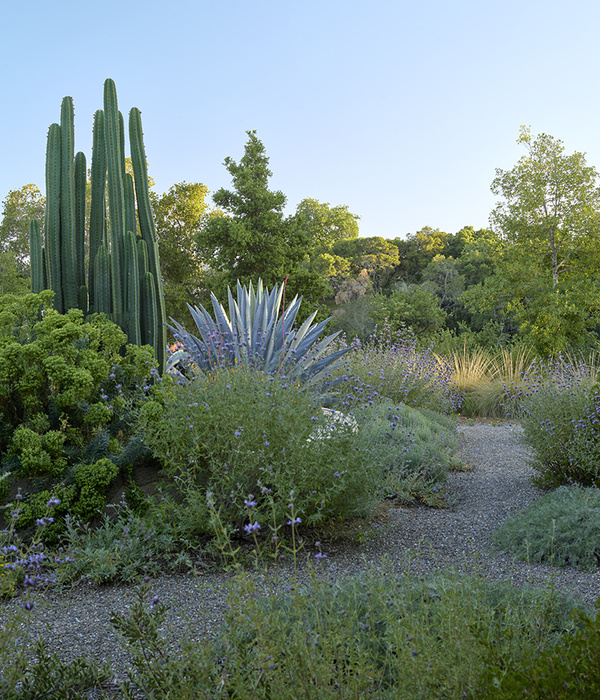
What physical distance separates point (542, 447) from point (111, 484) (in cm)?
337

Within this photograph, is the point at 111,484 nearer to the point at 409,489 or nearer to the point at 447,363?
the point at 409,489

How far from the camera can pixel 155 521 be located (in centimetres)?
361

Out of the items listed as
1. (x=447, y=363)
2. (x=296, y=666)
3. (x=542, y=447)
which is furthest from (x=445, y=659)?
(x=447, y=363)

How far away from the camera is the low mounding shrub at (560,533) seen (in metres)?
3.39

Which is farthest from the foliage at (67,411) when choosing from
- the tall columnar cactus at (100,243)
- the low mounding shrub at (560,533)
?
the low mounding shrub at (560,533)

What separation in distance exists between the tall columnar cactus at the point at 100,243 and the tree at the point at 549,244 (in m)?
9.66

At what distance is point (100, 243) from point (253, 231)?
10800 mm

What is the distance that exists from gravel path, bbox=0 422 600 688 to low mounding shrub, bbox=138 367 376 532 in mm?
323

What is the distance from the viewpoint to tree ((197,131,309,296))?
16438 millimetres

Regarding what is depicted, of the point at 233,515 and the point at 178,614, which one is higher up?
the point at 233,515

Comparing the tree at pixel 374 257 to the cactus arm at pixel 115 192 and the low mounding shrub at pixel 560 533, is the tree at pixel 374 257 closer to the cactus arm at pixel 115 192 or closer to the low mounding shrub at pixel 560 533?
the cactus arm at pixel 115 192

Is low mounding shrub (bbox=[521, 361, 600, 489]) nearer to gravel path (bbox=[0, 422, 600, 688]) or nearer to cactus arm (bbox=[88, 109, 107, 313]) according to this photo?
gravel path (bbox=[0, 422, 600, 688])

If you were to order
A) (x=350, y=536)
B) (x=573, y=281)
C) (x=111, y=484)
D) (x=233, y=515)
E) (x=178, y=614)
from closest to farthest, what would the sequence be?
(x=178, y=614) → (x=233, y=515) → (x=350, y=536) → (x=111, y=484) → (x=573, y=281)

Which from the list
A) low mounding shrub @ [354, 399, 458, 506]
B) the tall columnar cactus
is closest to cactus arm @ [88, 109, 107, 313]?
the tall columnar cactus
